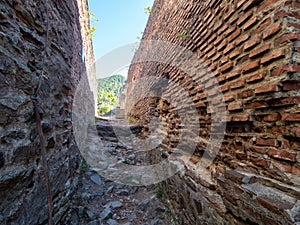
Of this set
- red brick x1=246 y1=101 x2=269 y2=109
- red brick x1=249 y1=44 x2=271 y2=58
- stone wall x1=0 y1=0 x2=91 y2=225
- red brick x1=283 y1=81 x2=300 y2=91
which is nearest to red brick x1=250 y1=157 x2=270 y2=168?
red brick x1=246 y1=101 x2=269 y2=109

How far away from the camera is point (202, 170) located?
174 cm

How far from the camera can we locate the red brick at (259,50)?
1.04m

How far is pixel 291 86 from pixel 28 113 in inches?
66.5

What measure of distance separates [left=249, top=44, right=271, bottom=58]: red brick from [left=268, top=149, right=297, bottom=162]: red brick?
61cm

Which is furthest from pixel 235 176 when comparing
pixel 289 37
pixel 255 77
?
pixel 289 37

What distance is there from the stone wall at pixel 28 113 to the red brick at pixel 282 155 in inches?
61.6

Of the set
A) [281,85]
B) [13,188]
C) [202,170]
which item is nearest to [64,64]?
[13,188]

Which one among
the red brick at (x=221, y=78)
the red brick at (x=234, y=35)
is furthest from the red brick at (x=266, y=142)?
the red brick at (x=234, y=35)

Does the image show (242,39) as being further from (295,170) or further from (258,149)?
(295,170)

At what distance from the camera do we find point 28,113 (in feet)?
4.03

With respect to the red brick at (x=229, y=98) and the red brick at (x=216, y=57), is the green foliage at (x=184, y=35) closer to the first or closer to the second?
the red brick at (x=216, y=57)

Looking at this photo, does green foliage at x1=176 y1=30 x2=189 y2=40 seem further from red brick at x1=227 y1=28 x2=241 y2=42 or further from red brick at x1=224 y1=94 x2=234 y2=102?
red brick at x1=224 y1=94 x2=234 y2=102

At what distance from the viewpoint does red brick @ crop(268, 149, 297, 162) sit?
90 centimetres

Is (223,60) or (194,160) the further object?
(194,160)
